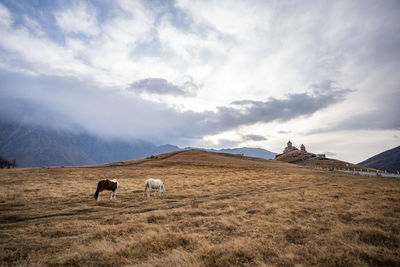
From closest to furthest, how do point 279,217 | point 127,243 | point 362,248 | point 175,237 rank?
point 362,248 < point 127,243 < point 175,237 < point 279,217

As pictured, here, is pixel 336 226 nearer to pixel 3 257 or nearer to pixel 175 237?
pixel 175 237

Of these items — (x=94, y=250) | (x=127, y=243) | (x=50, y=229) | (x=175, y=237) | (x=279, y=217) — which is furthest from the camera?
(x=279, y=217)

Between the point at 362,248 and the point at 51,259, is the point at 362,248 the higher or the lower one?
the higher one

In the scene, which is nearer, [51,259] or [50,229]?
[51,259]

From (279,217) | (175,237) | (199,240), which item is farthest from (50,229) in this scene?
(279,217)

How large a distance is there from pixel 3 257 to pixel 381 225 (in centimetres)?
1519

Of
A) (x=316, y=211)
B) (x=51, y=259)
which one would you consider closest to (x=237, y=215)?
(x=316, y=211)

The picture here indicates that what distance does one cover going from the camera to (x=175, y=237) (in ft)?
25.0

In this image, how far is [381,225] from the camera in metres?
8.66

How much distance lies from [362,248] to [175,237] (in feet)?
21.2

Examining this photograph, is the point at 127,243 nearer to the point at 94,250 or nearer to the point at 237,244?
the point at 94,250

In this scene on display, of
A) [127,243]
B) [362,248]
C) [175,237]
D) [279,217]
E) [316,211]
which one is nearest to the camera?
[362,248]

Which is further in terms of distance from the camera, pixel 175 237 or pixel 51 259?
pixel 175 237

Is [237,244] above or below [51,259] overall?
above
